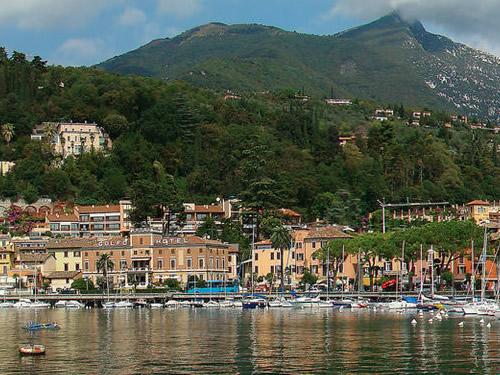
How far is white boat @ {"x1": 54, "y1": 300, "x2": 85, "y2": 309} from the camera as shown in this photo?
107 m

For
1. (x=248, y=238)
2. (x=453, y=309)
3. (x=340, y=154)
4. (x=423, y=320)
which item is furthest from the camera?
(x=340, y=154)

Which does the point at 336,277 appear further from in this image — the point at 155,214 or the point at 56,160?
the point at 56,160

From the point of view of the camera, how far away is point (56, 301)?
362ft

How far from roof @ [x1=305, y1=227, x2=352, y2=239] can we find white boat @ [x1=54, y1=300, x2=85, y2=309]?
30.4 m

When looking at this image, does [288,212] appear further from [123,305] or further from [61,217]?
[123,305]

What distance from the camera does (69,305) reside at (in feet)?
354

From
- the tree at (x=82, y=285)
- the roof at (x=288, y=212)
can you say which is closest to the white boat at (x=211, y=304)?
the tree at (x=82, y=285)

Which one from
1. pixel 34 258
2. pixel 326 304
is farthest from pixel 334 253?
pixel 34 258

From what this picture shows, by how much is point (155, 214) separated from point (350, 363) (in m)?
87.6

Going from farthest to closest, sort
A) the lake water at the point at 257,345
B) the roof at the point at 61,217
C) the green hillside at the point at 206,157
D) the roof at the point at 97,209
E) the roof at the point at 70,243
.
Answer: the green hillside at the point at 206,157, the roof at the point at 97,209, the roof at the point at 61,217, the roof at the point at 70,243, the lake water at the point at 257,345

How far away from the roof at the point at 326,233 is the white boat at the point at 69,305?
30436 mm

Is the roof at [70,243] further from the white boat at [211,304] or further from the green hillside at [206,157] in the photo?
the white boat at [211,304]

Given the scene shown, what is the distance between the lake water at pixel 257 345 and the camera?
158ft

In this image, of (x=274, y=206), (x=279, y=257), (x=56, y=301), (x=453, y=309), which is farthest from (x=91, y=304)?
(x=453, y=309)
